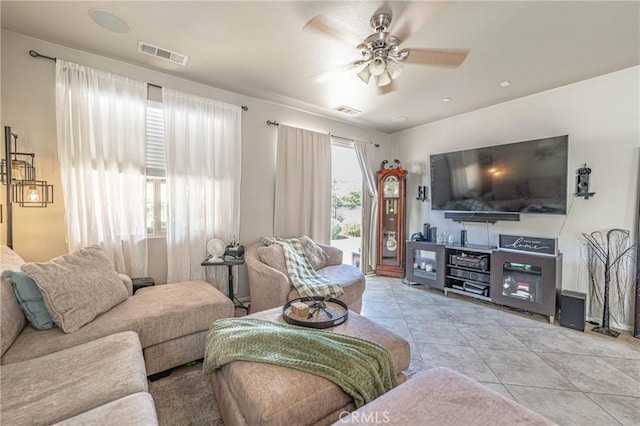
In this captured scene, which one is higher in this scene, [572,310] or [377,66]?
[377,66]

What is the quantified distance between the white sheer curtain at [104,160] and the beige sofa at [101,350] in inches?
18.6

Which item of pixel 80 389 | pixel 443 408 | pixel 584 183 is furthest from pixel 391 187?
pixel 80 389

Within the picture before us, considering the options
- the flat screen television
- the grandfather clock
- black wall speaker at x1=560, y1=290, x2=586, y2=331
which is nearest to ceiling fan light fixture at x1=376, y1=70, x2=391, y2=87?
the flat screen television

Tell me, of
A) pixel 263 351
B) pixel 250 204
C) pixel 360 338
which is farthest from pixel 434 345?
pixel 250 204

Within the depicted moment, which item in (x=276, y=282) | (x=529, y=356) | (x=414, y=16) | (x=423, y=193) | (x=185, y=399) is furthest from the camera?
(x=423, y=193)

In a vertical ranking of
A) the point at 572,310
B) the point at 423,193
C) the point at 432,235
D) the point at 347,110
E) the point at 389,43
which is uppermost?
the point at 347,110

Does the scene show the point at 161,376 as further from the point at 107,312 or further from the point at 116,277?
the point at 116,277

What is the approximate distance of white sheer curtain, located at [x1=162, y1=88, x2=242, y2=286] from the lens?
2699 millimetres

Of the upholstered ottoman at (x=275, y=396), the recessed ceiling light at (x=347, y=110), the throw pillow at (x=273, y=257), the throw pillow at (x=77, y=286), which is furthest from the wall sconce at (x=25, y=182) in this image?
the recessed ceiling light at (x=347, y=110)

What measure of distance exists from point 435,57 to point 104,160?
2947 millimetres

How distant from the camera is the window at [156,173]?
2.65m

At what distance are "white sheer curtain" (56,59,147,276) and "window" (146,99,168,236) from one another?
4.4 inches

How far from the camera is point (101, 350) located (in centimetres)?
138

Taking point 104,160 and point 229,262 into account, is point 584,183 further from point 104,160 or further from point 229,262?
point 104,160
